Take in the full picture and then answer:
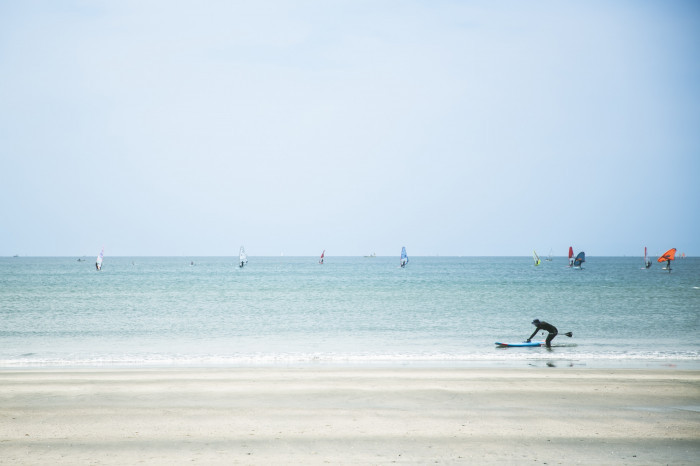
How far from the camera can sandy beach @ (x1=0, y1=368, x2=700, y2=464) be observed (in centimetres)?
996

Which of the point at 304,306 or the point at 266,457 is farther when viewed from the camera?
the point at 304,306

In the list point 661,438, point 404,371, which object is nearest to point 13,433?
point 404,371

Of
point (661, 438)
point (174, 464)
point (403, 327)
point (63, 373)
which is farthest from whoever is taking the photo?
point (403, 327)

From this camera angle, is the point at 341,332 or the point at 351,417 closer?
the point at 351,417

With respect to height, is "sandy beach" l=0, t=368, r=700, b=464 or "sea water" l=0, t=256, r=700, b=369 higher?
"sandy beach" l=0, t=368, r=700, b=464

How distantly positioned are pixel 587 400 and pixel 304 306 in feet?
130

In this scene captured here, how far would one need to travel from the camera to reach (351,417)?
40.7 feet

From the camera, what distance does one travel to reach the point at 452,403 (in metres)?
13.7

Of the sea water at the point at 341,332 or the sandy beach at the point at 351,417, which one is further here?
the sea water at the point at 341,332

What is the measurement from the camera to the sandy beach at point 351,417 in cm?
996

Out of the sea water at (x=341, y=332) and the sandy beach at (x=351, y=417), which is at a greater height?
the sandy beach at (x=351, y=417)

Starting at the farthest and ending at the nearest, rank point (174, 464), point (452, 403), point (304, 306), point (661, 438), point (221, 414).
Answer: point (304, 306) → point (452, 403) → point (221, 414) → point (661, 438) → point (174, 464)

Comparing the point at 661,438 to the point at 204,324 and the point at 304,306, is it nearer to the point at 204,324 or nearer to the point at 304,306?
the point at 204,324

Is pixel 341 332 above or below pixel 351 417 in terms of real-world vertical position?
below
